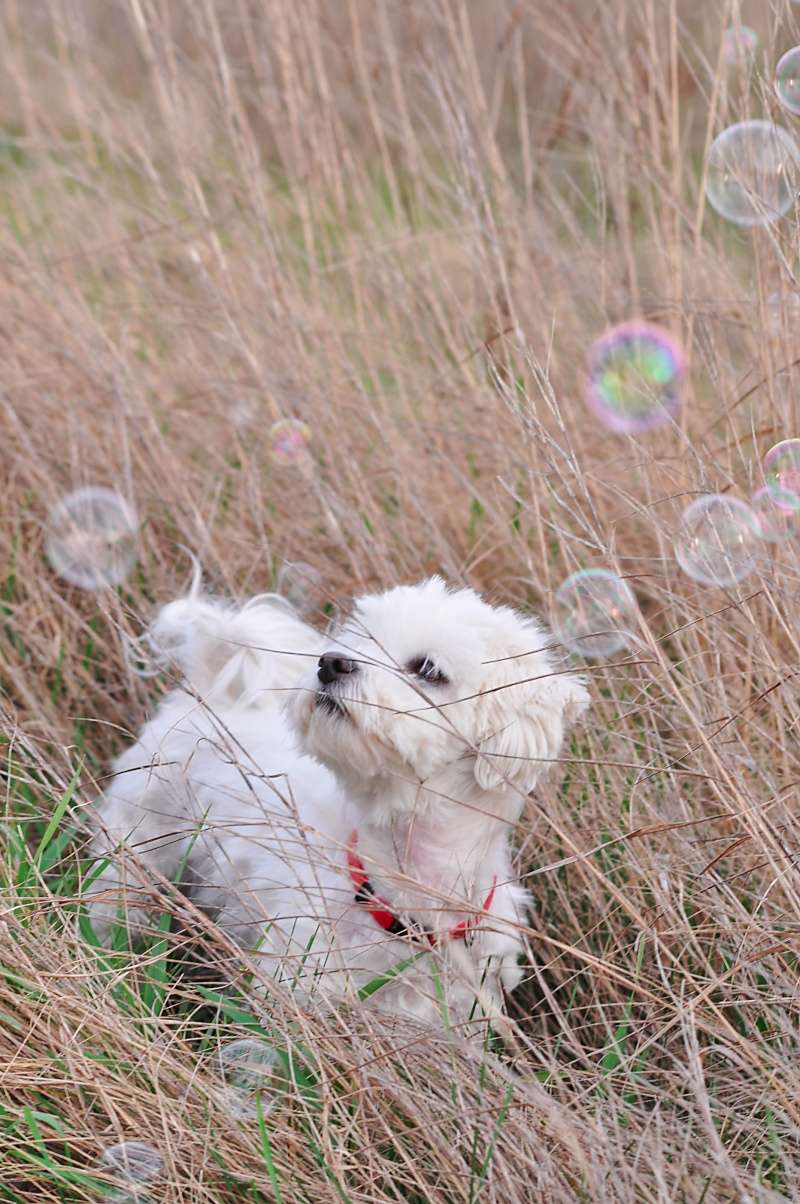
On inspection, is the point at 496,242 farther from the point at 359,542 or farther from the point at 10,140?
the point at 10,140

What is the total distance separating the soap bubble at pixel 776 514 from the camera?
2256mm

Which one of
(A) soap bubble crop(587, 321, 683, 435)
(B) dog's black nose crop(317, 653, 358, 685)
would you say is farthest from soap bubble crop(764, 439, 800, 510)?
(A) soap bubble crop(587, 321, 683, 435)

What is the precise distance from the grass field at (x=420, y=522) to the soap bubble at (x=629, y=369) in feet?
0.17

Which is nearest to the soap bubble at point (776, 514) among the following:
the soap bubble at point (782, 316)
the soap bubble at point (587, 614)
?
the soap bubble at point (587, 614)

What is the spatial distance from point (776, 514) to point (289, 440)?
5.16 ft

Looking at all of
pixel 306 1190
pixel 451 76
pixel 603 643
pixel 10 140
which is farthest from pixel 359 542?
pixel 10 140

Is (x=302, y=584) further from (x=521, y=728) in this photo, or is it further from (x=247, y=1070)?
(x=247, y=1070)

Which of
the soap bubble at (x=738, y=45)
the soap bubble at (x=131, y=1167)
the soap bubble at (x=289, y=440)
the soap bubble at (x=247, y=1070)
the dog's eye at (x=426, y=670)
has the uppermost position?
the soap bubble at (x=738, y=45)

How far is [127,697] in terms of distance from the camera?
129 inches

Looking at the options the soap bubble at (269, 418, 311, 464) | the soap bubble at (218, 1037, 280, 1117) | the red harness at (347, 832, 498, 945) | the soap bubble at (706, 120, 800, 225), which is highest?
the soap bubble at (706, 120, 800, 225)

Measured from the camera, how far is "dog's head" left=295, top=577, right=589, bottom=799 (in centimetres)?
212

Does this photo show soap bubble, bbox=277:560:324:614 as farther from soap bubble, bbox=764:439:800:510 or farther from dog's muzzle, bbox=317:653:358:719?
soap bubble, bbox=764:439:800:510

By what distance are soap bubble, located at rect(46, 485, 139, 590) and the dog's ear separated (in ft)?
4.71

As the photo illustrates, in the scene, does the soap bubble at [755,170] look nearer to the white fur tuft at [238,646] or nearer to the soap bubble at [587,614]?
the soap bubble at [587,614]
